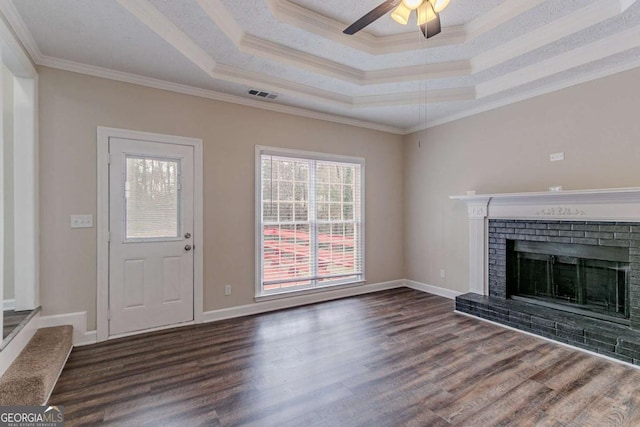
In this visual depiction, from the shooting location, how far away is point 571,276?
358 cm

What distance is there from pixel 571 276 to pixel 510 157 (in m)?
1.61

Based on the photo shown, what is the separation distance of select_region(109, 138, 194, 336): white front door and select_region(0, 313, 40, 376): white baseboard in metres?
0.60

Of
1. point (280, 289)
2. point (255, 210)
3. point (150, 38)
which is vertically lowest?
point (280, 289)

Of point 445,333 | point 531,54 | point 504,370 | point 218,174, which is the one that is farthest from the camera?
point 218,174

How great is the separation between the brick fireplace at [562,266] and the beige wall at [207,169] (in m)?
1.50

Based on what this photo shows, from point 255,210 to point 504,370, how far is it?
3.19 metres

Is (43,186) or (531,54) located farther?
(531,54)

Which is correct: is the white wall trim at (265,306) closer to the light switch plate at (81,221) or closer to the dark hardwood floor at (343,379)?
the dark hardwood floor at (343,379)

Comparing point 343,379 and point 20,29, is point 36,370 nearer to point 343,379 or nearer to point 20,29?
point 343,379

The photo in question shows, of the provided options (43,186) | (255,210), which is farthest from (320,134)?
(43,186)

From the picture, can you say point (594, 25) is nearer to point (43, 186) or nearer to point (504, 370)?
point (504, 370)

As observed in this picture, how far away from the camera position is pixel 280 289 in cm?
439

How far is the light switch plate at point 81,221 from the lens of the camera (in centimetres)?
314

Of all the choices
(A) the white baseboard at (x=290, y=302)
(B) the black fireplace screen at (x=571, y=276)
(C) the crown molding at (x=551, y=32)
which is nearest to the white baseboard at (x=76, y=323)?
(A) the white baseboard at (x=290, y=302)
